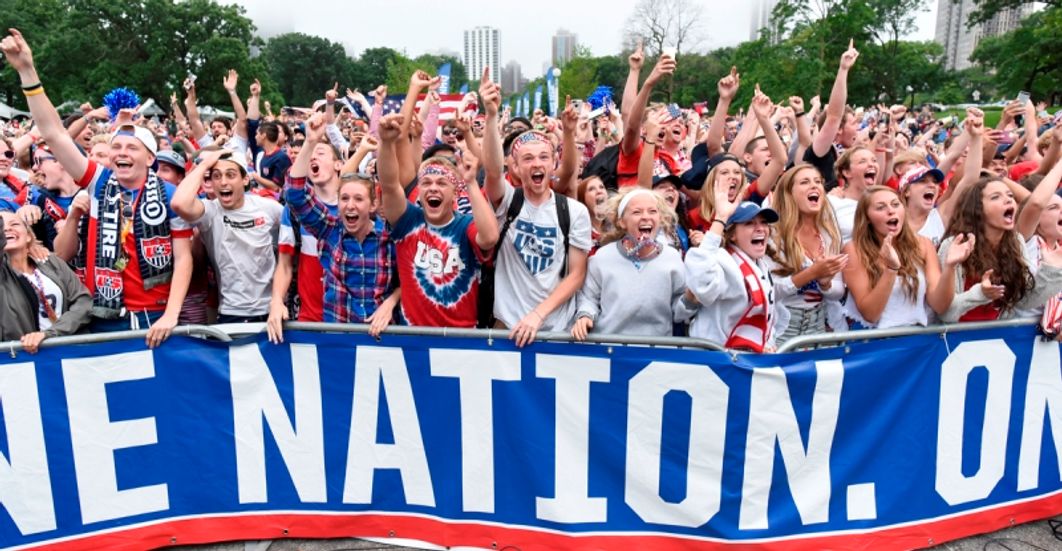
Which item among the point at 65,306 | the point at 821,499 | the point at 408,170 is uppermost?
the point at 408,170

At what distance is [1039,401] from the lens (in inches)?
148

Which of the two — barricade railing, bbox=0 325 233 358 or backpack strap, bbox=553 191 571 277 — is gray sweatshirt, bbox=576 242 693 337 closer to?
backpack strap, bbox=553 191 571 277

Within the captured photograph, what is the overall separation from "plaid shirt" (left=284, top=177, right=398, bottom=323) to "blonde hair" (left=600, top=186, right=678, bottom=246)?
126cm

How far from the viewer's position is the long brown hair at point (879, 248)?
379 cm

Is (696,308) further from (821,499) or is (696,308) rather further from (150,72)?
(150,72)

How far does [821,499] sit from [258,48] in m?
63.9

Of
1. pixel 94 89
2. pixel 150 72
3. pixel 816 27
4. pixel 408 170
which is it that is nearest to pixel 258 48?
pixel 150 72

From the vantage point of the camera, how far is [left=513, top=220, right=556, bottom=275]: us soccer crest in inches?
150

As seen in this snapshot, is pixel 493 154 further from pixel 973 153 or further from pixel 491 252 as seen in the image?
pixel 973 153

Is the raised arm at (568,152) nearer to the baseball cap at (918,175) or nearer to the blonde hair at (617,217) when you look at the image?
the blonde hair at (617,217)

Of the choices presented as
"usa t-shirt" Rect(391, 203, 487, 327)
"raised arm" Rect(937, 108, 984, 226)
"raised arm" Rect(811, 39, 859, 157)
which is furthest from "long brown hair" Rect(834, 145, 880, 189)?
"usa t-shirt" Rect(391, 203, 487, 327)

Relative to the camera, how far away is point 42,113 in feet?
12.8

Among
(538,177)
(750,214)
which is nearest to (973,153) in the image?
(750,214)

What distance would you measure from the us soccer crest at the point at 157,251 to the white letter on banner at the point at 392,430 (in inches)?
55.6
